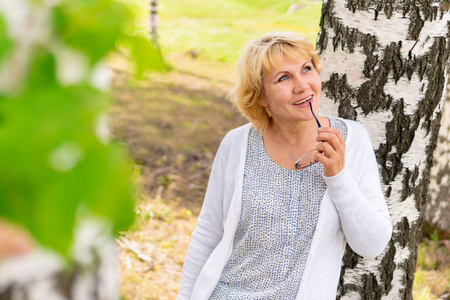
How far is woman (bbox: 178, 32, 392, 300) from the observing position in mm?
1703

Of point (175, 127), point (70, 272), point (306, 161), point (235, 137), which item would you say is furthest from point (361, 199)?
point (175, 127)

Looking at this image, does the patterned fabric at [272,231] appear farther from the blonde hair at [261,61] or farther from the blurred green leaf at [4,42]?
the blurred green leaf at [4,42]

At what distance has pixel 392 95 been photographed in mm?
1866

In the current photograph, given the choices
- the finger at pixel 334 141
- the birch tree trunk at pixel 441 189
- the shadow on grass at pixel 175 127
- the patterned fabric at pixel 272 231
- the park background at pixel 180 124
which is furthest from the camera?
the shadow on grass at pixel 175 127

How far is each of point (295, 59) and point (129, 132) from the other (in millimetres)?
4328

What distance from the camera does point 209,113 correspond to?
6.60 metres

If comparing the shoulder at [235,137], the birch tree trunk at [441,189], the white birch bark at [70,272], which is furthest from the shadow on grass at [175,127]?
the white birch bark at [70,272]

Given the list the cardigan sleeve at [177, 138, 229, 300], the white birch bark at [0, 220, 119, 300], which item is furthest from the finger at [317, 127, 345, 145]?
the white birch bark at [0, 220, 119, 300]

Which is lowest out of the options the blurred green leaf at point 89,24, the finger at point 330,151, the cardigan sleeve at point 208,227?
the cardigan sleeve at point 208,227

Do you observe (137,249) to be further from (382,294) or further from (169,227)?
(382,294)

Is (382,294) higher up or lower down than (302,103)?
lower down

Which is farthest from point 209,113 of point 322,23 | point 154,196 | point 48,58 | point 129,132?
point 48,58

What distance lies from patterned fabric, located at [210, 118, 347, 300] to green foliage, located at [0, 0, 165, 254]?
1.35 metres

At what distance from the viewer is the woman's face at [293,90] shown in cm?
180
